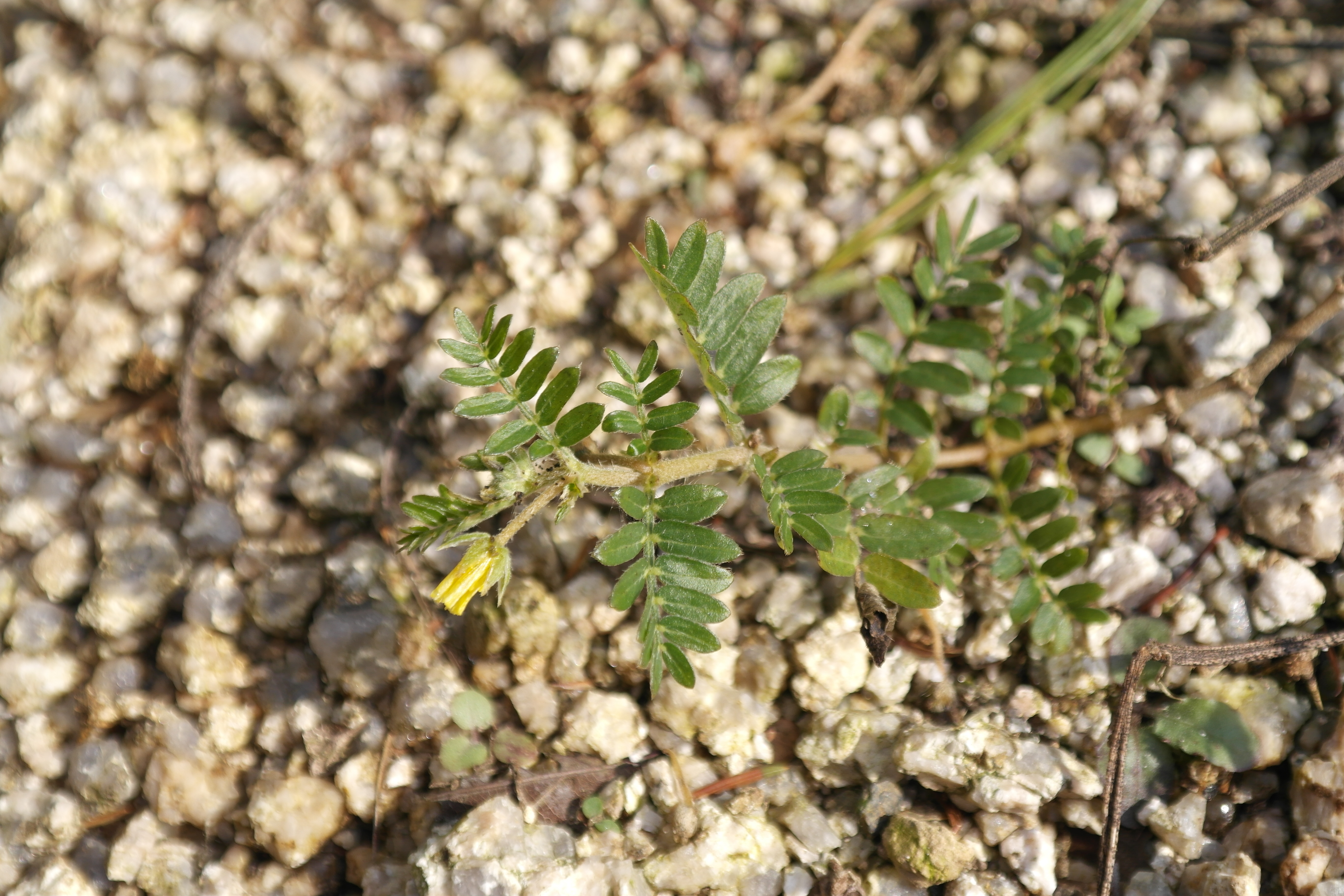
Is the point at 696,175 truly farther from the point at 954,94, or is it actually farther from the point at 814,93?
the point at 954,94

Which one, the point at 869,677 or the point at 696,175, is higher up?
the point at 696,175

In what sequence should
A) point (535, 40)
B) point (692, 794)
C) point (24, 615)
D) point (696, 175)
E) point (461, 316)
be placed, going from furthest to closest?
point (535, 40)
point (696, 175)
point (24, 615)
point (692, 794)
point (461, 316)

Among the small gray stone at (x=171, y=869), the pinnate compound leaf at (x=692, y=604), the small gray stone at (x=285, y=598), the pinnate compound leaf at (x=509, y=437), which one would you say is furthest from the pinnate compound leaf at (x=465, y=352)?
the small gray stone at (x=171, y=869)

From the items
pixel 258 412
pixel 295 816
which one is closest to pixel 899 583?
pixel 295 816

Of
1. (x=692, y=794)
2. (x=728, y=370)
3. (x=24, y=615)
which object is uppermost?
(x=728, y=370)

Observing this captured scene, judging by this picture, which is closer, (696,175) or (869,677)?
(869,677)

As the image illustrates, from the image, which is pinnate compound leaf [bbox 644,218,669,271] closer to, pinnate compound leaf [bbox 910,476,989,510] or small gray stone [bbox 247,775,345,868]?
pinnate compound leaf [bbox 910,476,989,510]

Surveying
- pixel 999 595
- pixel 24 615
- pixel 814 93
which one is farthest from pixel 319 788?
pixel 814 93
